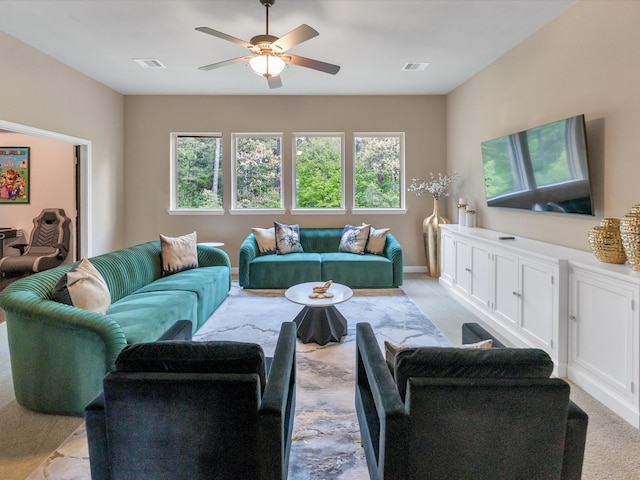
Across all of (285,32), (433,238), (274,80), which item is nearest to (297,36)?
(274,80)

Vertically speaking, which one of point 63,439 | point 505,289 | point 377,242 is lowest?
point 63,439

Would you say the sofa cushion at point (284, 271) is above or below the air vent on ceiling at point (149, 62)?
below

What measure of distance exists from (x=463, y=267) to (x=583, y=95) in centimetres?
215

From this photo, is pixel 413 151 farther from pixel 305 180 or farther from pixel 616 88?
pixel 616 88

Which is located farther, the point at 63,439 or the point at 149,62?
the point at 149,62

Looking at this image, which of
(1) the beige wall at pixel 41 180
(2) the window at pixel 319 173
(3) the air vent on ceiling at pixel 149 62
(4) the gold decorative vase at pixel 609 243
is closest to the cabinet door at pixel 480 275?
(4) the gold decorative vase at pixel 609 243

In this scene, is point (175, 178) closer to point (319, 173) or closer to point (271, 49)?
point (319, 173)

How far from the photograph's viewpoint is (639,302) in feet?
6.99

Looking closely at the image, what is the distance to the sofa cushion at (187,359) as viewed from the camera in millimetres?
1378

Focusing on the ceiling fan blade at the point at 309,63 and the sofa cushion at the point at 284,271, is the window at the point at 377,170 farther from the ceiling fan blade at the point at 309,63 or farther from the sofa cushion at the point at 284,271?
the ceiling fan blade at the point at 309,63

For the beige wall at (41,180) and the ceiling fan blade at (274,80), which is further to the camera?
the beige wall at (41,180)

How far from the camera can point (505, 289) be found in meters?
3.59

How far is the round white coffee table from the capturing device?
3.35m

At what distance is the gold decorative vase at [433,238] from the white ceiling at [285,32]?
78.1 inches
